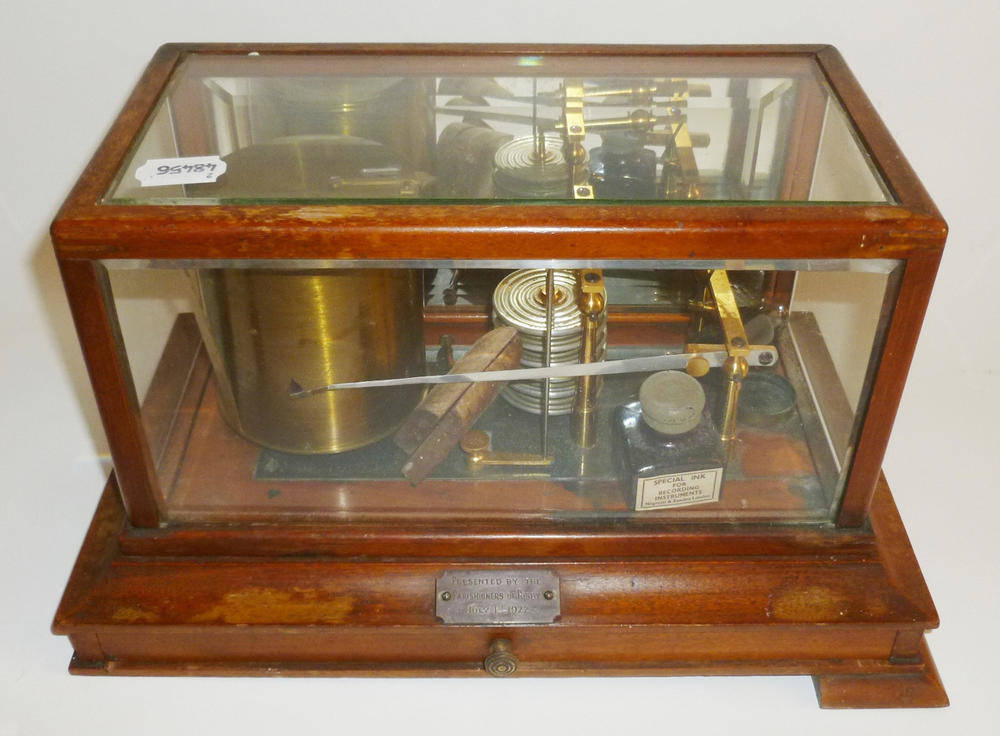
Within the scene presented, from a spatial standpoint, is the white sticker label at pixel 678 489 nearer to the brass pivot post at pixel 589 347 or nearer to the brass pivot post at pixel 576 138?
the brass pivot post at pixel 589 347

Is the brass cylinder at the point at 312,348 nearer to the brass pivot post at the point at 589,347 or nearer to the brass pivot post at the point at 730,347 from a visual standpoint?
the brass pivot post at the point at 589,347

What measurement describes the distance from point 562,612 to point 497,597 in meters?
0.07

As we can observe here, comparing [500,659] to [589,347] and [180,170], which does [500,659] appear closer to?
[589,347]

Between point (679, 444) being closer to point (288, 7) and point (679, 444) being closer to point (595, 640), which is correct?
point (595, 640)

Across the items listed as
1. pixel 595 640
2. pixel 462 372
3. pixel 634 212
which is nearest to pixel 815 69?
pixel 634 212

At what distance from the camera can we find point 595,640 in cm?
132

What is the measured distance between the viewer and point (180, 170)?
1.21 m

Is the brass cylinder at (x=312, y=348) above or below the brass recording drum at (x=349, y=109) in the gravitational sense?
below

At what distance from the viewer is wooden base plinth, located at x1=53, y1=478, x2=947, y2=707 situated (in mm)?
1293

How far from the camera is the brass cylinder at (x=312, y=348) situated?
4.13 feet

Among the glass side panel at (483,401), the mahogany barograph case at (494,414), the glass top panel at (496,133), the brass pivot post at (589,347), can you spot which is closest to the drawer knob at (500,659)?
the mahogany barograph case at (494,414)

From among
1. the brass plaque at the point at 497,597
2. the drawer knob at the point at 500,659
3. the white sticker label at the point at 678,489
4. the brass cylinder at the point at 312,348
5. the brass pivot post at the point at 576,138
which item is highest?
the brass pivot post at the point at 576,138

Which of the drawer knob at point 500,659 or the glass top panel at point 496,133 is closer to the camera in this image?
the glass top panel at point 496,133

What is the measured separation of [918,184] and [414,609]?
69cm
